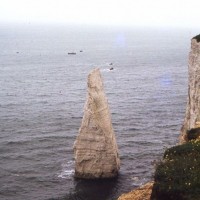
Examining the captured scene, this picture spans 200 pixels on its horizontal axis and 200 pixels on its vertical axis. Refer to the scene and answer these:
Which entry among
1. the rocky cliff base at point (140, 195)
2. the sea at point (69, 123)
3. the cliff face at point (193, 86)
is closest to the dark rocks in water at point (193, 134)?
the sea at point (69, 123)

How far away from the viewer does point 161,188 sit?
67.8 ft

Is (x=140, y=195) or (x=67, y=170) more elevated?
(x=140, y=195)

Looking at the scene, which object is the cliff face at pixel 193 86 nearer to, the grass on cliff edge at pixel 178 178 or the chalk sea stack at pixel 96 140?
the chalk sea stack at pixel 96 140

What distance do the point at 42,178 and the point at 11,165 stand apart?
637 centimetres

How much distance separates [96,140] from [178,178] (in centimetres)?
3029

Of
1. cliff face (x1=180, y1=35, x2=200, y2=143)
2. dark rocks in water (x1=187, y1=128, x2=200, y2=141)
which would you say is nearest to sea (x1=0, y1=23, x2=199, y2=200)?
dark rocks in water (x1=187, y1=128, x2=200, y2=141)

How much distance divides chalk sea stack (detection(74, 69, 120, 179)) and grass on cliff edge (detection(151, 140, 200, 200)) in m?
26.7

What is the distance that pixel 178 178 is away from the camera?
21109 mm

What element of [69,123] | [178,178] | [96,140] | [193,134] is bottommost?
[69,123]

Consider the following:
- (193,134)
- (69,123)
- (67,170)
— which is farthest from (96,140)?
(69,123)

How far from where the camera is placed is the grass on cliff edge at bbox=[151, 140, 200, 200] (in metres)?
20.1

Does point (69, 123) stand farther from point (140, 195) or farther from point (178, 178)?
point (178, 178)

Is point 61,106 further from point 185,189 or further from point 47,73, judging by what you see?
point 185,189

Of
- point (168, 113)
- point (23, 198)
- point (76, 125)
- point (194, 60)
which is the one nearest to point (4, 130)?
point (76, 125)
